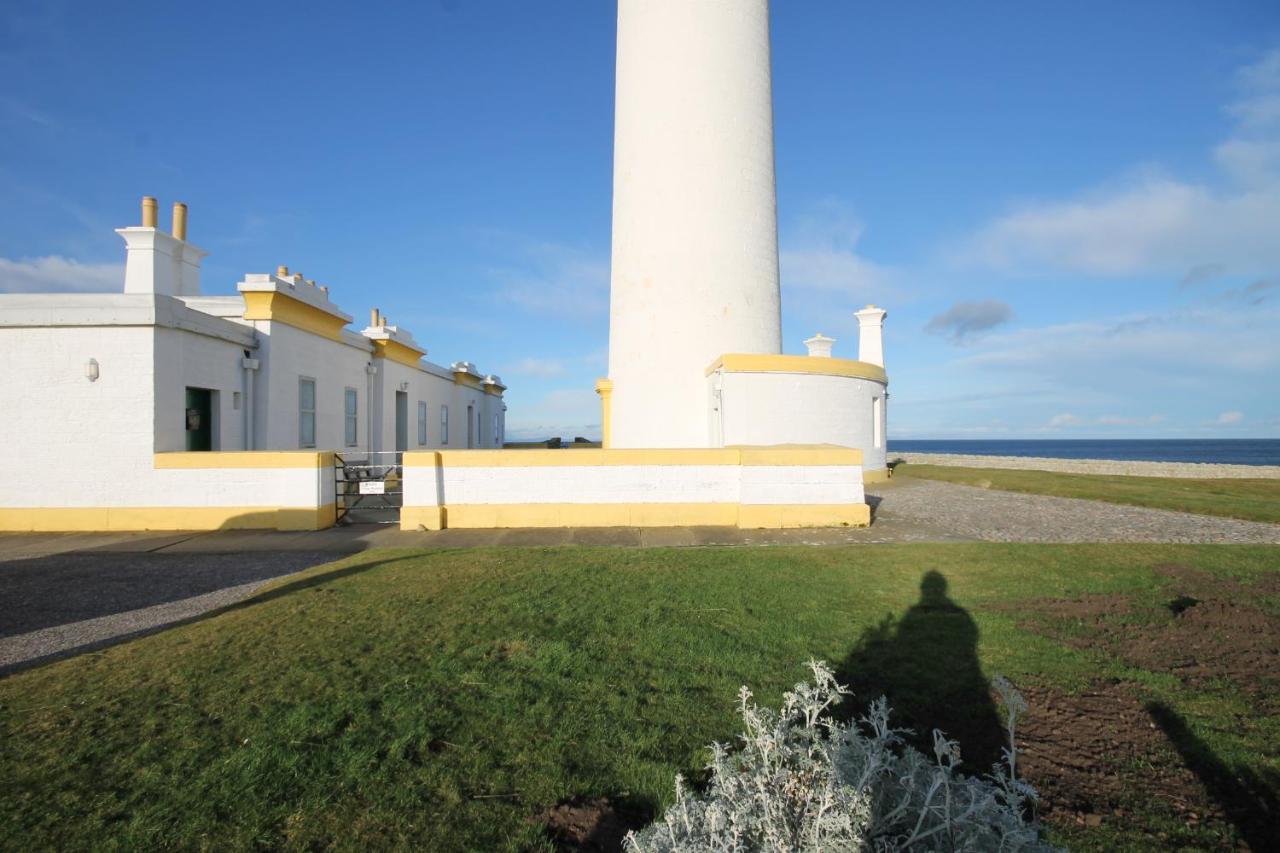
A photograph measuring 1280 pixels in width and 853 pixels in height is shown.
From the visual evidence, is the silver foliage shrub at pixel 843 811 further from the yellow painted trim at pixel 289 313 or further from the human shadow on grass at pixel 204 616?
the yellow painted trim at pixel 289 313

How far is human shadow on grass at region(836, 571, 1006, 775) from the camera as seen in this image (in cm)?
341

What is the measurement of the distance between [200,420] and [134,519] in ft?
7.28

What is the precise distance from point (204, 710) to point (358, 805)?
1552 mm

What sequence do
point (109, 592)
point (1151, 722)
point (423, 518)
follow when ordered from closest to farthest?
point (1151, 722), point (109, 592), point (423, 518)

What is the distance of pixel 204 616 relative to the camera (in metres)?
5.72

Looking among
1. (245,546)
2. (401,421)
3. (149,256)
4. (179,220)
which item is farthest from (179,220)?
(245,546)

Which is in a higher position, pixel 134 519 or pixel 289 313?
pixel 289 313

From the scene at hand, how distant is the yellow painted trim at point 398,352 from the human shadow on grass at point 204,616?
11.8 meters

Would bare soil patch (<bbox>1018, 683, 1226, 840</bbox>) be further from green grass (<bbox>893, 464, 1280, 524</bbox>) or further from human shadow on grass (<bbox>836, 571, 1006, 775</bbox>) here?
green grass (<bbox>893, 464, 1280, 524</bbox>)

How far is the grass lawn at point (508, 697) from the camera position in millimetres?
2799

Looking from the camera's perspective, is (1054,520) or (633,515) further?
(1054,520)

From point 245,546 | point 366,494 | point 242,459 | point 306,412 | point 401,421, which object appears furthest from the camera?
point 401,421

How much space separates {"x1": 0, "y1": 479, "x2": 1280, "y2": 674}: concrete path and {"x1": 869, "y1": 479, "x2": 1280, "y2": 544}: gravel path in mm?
20

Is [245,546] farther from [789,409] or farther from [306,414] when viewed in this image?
Result: [789,409]
